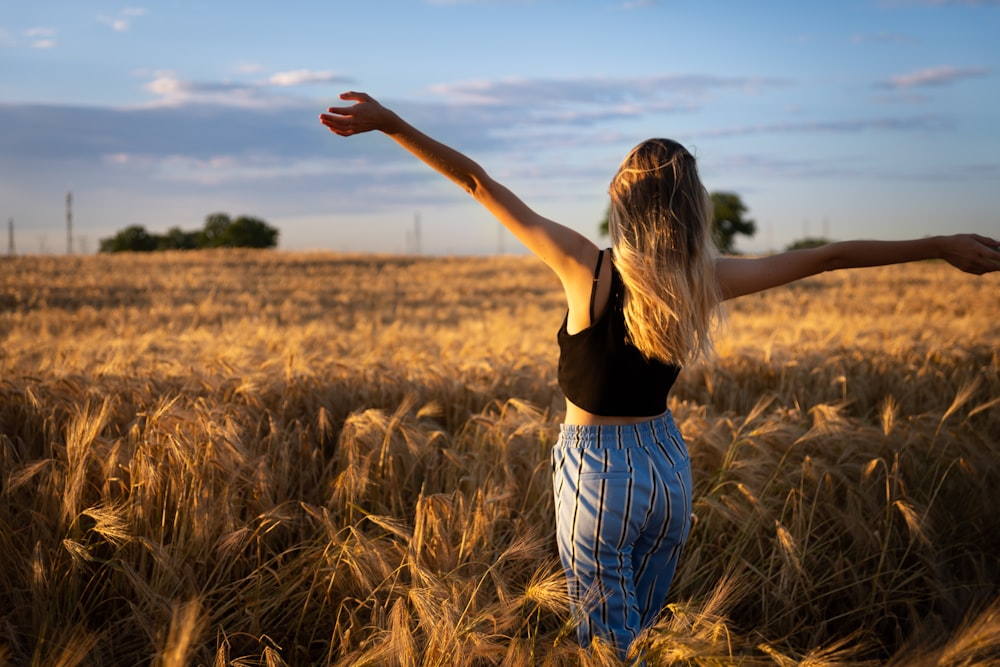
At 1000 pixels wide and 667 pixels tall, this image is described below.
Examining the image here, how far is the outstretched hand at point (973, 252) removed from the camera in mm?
2527

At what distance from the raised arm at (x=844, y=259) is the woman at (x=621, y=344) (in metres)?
0.16

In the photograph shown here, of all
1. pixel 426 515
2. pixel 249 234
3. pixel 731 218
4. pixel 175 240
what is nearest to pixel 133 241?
pixel 175 240

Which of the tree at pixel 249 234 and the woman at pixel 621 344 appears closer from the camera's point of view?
the woman at pixel 621 344

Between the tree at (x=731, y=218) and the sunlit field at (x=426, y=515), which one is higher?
the tree at (x=731, y=218)

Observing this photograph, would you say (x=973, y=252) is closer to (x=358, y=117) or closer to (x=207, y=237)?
(x=358, y=117)

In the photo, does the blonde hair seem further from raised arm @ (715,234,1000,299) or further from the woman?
raised arm @ (715,234,1000,299)

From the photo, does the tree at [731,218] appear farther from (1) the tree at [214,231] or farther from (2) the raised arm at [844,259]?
(2) the raised arm at [844,259]

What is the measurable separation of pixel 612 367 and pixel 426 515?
119 centimetres

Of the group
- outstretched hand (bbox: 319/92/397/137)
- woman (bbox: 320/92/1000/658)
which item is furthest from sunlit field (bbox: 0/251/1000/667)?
outstretched hand (bbox: 319/92/397/137)

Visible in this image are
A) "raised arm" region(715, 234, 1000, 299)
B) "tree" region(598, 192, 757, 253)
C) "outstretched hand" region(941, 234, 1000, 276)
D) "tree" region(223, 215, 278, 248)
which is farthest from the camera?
"tree" region(598, 192, 757, 253)

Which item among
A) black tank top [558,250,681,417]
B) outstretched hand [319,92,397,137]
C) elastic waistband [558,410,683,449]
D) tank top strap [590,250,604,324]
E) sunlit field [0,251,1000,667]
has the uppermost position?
outstretched hand [319,92,397,137]

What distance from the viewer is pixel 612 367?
2.15 meters

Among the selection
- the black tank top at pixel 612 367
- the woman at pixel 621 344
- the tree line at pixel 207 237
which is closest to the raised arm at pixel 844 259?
the woman at pixel 621 344

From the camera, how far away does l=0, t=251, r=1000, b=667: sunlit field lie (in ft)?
7.89
